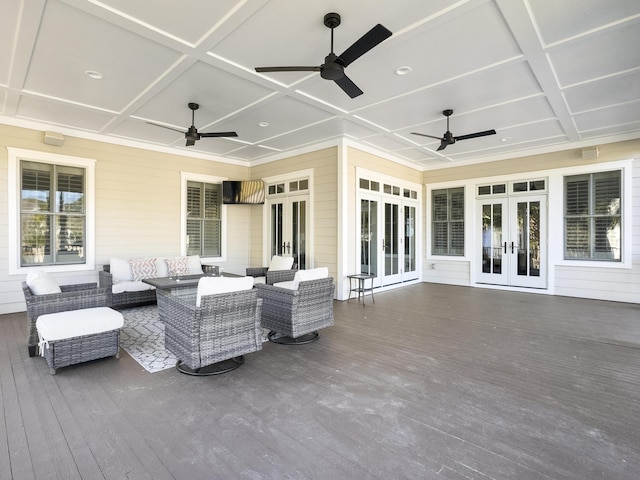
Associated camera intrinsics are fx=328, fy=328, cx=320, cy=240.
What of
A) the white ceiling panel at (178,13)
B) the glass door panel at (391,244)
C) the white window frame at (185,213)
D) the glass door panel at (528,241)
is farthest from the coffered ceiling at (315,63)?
the glass door panel at (391,244)

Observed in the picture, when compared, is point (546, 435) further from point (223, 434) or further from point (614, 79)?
point (614, 79)

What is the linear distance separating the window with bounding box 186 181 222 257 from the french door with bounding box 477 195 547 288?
22.1 ft

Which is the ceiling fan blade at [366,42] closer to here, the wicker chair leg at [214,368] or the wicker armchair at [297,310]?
the wicker armchair at [297,310]

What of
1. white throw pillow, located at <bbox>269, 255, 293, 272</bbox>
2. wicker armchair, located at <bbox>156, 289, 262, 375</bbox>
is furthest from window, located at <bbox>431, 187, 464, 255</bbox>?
wicker armchair, located at <bbox>156, 289, 262, 375</bbox>

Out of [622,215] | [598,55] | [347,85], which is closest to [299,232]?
[347,85]

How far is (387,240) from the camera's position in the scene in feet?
26.3

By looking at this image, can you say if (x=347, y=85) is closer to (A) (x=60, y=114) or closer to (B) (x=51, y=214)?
(A) (x=60, y=114)

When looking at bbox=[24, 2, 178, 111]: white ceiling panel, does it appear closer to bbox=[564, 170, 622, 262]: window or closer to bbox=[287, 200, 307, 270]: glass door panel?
bbox=[287, 200, 307, 270]: glass door panel

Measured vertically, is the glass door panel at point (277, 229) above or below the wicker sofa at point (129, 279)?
above

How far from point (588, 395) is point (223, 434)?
302cm

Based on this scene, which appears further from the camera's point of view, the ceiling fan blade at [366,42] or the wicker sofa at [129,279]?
the wicker sofa at [129,279]

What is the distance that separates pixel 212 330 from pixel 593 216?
7.91 metres

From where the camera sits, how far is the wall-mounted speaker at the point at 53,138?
5.75 metres

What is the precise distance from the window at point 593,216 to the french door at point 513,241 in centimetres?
49
